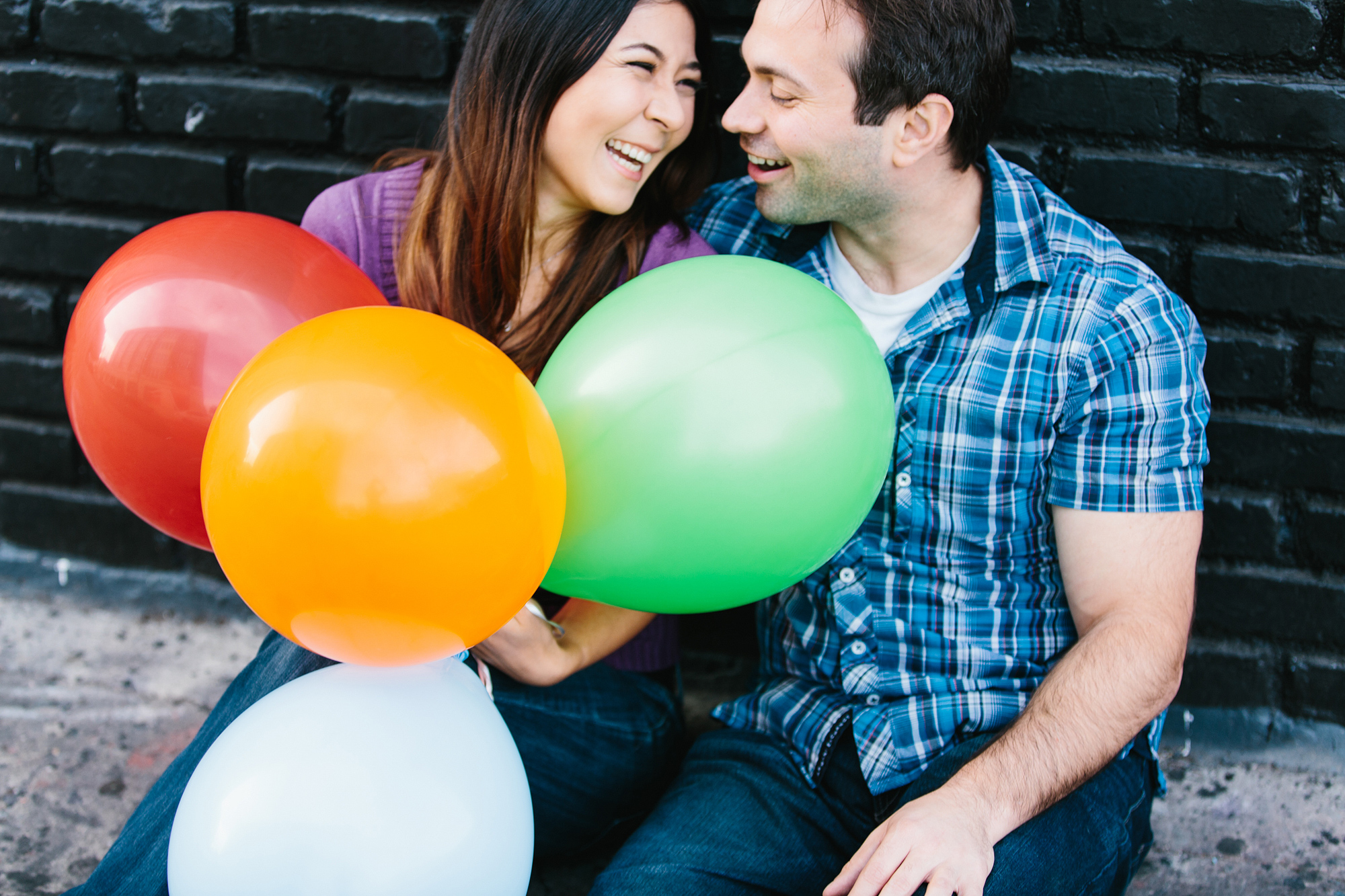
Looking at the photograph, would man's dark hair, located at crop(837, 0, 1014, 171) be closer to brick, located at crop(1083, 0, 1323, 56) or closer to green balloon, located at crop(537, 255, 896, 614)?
brick, located at crop(1083, 0, 1323, 56)

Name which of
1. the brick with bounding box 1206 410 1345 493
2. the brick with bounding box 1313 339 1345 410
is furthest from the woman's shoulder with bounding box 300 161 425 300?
the brick with bounding box 1313 339 1345 410

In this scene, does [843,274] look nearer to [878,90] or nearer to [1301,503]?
[878,90]

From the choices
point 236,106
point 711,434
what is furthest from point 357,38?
point 711,434

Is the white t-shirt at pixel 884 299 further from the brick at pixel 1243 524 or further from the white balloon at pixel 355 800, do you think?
the white balloon at pixel 355 800

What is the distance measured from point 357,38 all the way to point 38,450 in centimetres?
129

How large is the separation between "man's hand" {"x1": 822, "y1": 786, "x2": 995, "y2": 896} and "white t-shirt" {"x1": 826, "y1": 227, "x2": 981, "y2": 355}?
74 cm

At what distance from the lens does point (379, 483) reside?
1.01 meters

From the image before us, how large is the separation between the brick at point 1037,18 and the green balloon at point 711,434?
92 centimetres

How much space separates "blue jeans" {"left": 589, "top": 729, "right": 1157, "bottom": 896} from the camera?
1420 millimetres

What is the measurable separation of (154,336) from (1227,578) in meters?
1.97

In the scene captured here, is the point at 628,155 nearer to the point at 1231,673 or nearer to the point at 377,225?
the point at 377,225

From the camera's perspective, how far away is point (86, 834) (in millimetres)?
1878

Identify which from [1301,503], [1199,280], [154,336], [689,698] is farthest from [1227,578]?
[154,336]

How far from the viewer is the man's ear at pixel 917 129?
1.66m
